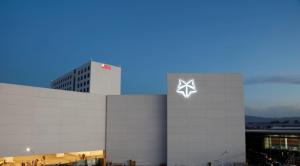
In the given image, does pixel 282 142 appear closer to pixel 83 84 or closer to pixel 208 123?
pixel 208 123

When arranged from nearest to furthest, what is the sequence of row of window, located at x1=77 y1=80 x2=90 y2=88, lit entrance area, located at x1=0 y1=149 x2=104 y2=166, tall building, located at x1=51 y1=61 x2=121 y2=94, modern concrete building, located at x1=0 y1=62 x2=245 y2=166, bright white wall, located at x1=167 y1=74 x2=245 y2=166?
lit entrance area, located at x1=0 y1=149 x2=104 y2=166
modern concrete building, located at x1=0 y1=62 x2=245 y2=166
bright white wall, located at x1=167 y1=74 x2=245 y2=166
tall building, located at x1=51 y1=61 x2=121 y2=94
row of window, located at x1=77 y1=80 x2=90 y2=88

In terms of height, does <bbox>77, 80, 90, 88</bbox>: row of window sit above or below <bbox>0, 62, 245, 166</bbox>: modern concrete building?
above

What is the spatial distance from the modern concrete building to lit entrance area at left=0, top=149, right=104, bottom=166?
705 mm

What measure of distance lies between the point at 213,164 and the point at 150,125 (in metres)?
8.70

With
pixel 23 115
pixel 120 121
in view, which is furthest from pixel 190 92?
pixel 23 115

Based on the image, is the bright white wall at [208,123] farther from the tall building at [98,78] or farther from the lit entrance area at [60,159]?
the tall building at [98,78]

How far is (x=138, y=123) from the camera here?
38562mm

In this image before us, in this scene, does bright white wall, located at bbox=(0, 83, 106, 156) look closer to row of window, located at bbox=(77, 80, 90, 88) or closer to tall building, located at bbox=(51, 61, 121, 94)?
tall building, located at bbox=(51, 61, 121, 94)

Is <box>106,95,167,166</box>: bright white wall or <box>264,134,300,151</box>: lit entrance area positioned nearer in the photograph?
<box>264,134,300,151</box>: lit entrance area

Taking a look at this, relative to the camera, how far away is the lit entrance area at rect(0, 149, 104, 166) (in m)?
31.5

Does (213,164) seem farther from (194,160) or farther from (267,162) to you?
(267,162)

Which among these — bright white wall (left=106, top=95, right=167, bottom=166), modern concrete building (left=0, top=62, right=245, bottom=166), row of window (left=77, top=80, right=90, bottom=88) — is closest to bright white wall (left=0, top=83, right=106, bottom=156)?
modern concrete building (left=0, top=62, right=245, bottom=166)

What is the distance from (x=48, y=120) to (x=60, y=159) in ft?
17.9

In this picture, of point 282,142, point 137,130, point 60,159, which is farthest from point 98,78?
point 282,142
